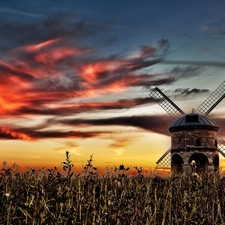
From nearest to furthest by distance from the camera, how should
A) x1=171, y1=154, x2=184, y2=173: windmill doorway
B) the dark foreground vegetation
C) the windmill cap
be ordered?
the dark foreground vegetation → the windmill cap → x1=171, y1=154, x2=184, y2=173: windmill doorway

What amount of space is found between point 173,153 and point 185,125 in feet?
9.97

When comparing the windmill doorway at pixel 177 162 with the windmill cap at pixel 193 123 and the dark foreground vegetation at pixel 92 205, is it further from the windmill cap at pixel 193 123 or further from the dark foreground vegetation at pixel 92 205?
the dark foreground vegetation at pixel 92 205

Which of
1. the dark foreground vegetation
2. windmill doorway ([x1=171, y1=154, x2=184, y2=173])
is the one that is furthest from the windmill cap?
the dark foreground vegetation

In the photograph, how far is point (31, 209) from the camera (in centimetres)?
464

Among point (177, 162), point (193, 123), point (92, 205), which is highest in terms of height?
point (193, 123)

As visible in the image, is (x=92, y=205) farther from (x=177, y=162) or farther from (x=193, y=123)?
(x=177, y=162)

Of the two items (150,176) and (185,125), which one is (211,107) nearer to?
(185,125)

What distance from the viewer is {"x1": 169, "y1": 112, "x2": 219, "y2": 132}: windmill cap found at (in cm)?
3600

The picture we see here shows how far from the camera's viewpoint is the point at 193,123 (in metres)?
36.3

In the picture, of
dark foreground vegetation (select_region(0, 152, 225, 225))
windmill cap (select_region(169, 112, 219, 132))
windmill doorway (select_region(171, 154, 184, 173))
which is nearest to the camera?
dark foreground vegetation (select_region(0, 152, 225, 225))

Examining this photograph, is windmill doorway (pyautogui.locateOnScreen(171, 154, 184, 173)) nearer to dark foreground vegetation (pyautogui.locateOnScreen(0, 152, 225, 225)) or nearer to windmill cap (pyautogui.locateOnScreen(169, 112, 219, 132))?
windmill cap (pyautogui.locateOnScreen(169, 112, 219, 132))

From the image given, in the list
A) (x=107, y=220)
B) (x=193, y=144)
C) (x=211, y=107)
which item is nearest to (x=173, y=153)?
(x=193, y=144)

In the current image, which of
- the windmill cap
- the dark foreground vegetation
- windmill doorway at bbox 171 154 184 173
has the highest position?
the windmill cap

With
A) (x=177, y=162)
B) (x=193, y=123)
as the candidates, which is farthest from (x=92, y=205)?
(x=177, y=162)
